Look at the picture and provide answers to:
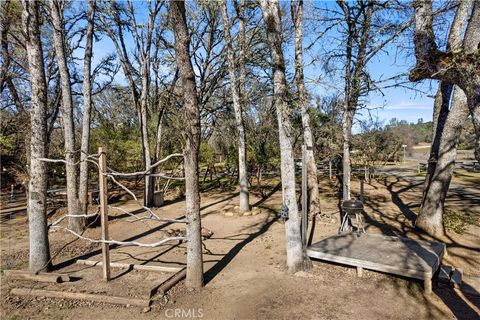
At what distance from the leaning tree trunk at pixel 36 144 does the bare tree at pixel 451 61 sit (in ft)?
19.4

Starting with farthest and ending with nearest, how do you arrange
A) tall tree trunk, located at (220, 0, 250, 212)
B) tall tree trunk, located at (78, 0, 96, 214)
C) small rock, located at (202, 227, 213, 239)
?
tall tree trunk, located at (220, 0, 250, 212)
tall tree trunk, located at (78, 0, 96, 214)
small rock, located at (202, 227, 213, 239)

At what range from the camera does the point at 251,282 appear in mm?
4840

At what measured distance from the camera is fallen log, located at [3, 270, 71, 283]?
4820 mm

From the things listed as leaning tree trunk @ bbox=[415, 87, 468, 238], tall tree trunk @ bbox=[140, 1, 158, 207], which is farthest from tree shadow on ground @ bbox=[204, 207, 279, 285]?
tall tree trunk @ bbox=[140, 1, 158, 207]

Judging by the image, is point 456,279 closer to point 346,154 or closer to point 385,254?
point 385,254

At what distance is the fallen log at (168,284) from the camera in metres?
4.33

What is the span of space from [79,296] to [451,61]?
5495 mm

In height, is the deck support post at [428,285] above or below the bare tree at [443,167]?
below

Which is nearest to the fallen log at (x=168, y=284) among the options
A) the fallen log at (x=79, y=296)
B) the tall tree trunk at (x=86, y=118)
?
the fallen log at (x=79, y=296)

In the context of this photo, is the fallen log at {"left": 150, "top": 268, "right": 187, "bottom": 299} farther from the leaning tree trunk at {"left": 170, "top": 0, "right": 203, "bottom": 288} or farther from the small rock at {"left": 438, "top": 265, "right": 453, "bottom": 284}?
the small rock at {"left": 438, "top": 265, "right": 453, "bottom": 284}

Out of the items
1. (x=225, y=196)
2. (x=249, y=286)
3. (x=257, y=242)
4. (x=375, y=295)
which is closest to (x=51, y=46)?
(x=225, y=196)

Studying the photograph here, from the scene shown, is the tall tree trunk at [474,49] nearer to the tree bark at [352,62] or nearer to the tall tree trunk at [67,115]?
the tree bark at [352,62]

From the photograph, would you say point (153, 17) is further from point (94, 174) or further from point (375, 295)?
point (375, 295)

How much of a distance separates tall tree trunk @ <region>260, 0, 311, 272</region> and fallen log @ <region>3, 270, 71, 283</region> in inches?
150
